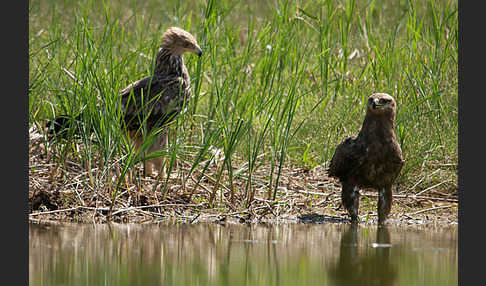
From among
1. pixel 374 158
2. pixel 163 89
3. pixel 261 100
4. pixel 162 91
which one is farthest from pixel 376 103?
pixel 163 89

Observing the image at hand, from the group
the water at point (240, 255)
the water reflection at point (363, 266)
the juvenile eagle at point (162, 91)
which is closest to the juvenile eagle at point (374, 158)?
the water at point (240, 255)

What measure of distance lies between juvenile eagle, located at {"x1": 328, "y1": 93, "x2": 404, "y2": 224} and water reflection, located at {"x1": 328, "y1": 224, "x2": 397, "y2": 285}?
32.1 inches

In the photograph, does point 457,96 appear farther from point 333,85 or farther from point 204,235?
point 204,235

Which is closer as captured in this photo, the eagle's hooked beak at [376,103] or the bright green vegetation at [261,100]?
the eagle's hooked beak at [376,103]

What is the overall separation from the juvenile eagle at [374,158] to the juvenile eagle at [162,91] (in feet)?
5.29

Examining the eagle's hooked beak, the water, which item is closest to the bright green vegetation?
the eagle's hooked beak

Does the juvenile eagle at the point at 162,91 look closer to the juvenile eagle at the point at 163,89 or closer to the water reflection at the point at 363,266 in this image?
the juvenile eagle at the point at 163,89

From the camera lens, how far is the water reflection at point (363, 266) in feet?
11.3

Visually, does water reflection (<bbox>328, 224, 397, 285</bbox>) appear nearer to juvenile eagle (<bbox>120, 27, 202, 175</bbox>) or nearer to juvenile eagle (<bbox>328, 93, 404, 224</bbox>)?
juvenile eagle (<bbox>328, 93, 404, 224</bbox>)

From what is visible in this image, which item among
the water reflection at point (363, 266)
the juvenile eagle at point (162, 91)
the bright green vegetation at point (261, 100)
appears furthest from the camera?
the juvenile eagle at point (162, 91)

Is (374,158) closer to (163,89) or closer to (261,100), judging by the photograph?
(261,100)

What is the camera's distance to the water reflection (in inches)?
135

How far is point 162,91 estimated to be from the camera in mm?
6230

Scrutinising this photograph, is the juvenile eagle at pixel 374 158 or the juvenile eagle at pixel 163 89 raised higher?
the juvenile eagle at pixel 163 89
